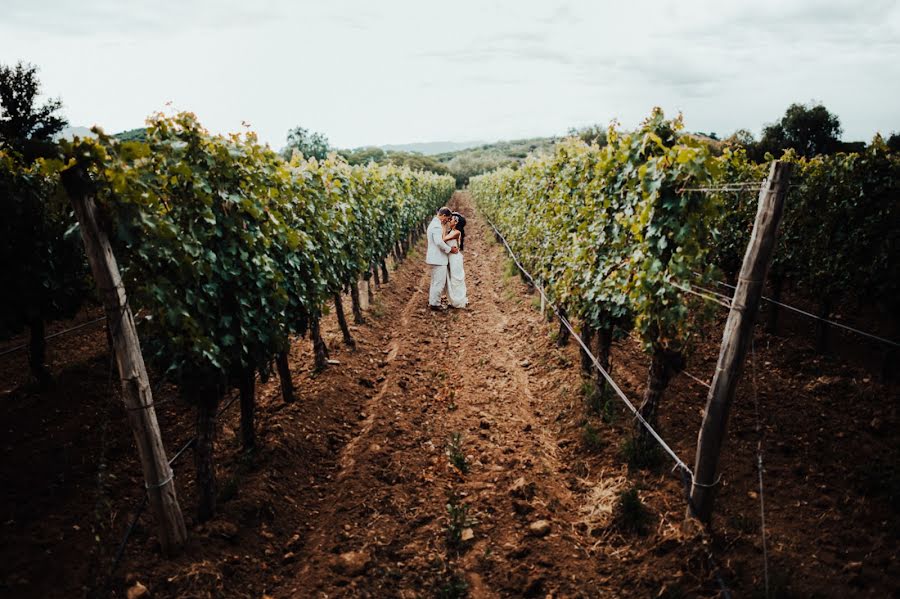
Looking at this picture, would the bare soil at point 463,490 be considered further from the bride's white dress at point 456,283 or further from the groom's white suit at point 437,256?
the bride's white dress at point 456,283

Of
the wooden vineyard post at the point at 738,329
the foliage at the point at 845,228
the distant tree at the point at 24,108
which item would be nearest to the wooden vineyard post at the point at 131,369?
the wooden vineyard post at the point at 738,329

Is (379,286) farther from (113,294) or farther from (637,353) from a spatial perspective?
(113,294)

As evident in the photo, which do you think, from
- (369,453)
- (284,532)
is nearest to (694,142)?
(369,453)

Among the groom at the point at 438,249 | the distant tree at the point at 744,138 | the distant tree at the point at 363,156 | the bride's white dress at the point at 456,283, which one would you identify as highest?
the distant tree at the point at 363,156

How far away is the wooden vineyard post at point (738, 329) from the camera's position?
11.2 feet

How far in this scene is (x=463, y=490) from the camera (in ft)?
17.4

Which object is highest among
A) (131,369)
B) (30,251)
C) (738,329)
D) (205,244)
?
(205,244)

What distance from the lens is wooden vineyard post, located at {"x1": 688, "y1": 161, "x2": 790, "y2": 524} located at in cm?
340

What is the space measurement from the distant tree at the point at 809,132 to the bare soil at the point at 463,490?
46474 millimetres

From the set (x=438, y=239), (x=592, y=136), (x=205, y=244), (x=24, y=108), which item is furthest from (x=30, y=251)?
(x=592, y=136)

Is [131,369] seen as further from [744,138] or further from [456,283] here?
[744,138]

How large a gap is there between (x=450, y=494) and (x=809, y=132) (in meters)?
54.8

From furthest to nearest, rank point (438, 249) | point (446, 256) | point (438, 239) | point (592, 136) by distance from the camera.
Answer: point (592, 136) < point (446, 256) < point (438, 249) < point (438, 239)

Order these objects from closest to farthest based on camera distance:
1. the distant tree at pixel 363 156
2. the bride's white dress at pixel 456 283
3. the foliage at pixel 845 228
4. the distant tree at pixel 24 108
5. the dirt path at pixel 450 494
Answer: the dirt path at pixel 450 494
the foliage at pixel 845 228
the bride's white dress at pixel 456 283
the distant tree at pixel 24 108
the distant tree at pixel 363 156
